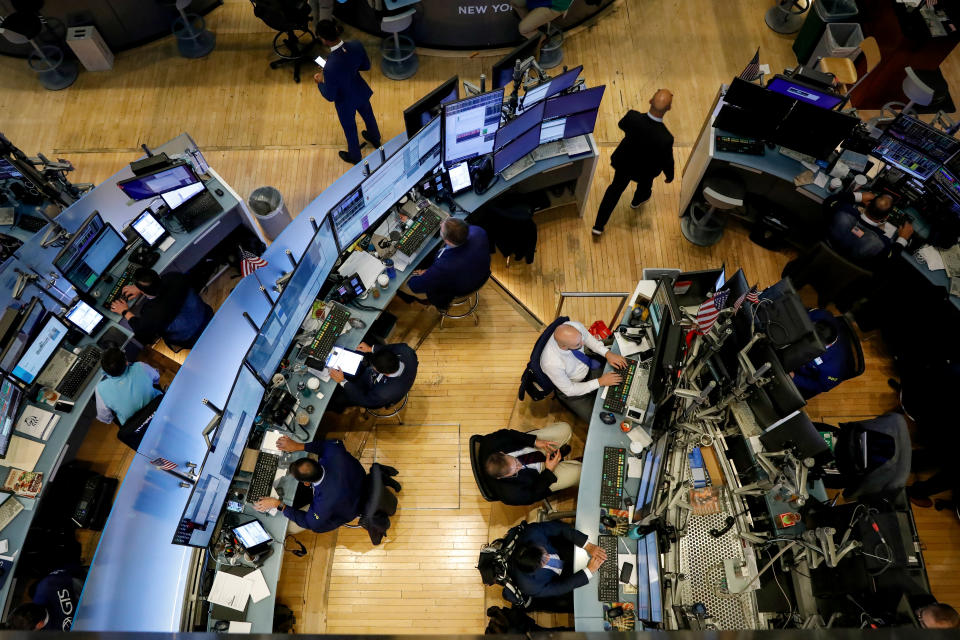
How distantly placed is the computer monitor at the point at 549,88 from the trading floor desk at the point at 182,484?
231cm

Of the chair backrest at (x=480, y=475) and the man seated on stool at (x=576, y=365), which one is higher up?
the man seated on stool at (x=576, y=365)

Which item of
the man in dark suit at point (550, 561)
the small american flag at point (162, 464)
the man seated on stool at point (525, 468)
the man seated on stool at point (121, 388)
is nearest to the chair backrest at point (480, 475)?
the man seated on stool at point (525, 468)

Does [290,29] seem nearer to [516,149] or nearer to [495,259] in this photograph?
[516,149]

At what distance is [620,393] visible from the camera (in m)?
5.14

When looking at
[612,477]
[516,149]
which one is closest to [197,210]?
[516,149]

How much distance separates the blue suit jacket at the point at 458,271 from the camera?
5562 mm

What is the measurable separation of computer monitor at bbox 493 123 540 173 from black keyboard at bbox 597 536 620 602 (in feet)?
11.7

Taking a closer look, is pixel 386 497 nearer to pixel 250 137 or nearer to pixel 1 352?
pixel 1 352

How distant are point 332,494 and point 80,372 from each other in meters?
2.61

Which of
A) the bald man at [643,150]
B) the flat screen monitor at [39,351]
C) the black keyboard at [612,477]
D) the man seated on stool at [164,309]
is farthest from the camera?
the bald man at [643,150]

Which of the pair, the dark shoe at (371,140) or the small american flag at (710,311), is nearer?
the small american flag at (710,311)

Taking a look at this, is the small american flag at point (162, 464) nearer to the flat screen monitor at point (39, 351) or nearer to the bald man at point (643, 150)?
the flat screen monitor at point (39, 351)

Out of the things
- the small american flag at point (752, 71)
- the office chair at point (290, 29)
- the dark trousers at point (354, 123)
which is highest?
the office chair at point (290, 29)

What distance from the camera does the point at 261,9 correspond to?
7414 mm
